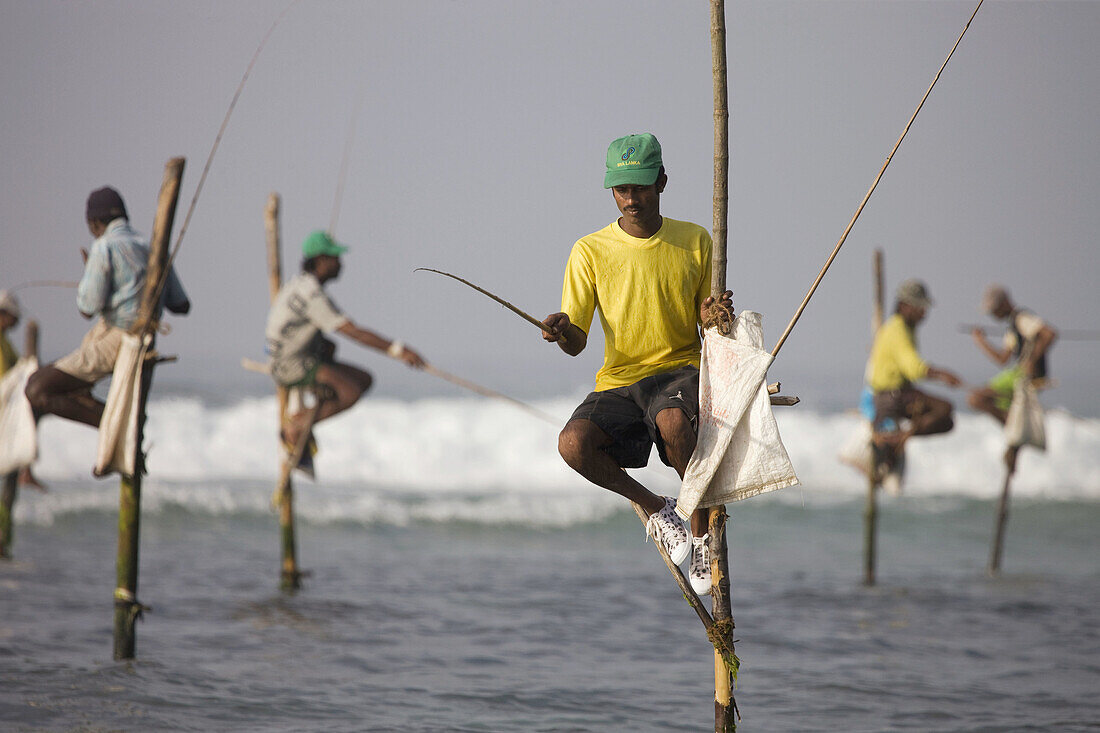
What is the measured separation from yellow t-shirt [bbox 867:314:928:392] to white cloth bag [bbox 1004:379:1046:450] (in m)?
1.28

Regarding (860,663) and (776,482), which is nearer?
(776,482)

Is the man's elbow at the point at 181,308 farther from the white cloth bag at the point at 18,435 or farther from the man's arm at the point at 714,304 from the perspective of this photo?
the man's arm at the point at 714,304

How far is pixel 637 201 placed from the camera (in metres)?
4.04

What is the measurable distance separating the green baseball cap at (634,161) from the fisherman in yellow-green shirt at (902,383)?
25.7 feet

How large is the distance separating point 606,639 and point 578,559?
15.5ft

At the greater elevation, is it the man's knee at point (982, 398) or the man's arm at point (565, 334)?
the man's knee at point (982, 398)

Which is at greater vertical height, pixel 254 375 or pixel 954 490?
pixel 254 375

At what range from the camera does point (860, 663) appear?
859 cm

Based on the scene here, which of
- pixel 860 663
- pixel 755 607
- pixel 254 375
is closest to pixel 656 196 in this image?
pixel 860 663

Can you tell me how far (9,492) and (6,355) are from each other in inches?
53.8

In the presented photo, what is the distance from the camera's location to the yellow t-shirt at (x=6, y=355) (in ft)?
36.9

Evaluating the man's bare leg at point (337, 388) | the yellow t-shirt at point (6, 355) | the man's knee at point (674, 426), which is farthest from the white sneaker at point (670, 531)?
the yellow t-shirt at point (6, 355)

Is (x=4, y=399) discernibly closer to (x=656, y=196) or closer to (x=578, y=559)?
(x=578, y=559)

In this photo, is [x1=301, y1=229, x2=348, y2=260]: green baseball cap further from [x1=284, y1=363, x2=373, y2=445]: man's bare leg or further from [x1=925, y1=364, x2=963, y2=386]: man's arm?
[x1=925, y1=364, x2=963, y2=386]: man's arm
